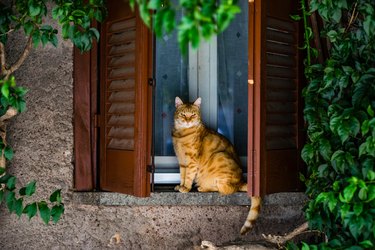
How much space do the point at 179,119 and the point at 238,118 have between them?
558mm

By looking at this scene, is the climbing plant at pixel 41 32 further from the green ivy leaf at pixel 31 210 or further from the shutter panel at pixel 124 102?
the shutter panel at pixel 124 102

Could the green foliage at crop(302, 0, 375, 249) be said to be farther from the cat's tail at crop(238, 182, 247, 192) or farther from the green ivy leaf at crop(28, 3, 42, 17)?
the green ivy leaf at crop(28, 3, 42, 17)

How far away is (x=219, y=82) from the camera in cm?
523

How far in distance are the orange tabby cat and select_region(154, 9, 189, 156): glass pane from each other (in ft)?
0.77

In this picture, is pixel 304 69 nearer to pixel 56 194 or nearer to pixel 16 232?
pixel 56 194

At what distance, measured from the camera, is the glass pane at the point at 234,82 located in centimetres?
521

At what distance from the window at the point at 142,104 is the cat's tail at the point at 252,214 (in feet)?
0.76

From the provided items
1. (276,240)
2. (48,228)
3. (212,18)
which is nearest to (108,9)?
(48,228)

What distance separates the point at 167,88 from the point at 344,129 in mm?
1924

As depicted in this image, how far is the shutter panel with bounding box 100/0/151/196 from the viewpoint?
13.8 feet

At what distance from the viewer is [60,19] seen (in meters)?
3.96

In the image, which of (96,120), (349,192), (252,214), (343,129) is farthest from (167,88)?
(349,192)

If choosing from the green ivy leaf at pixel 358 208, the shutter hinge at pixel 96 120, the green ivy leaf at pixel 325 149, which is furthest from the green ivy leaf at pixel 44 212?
the green ivy leaf at pixel 358 208

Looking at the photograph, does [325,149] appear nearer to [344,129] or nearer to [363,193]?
[344,129]
